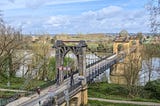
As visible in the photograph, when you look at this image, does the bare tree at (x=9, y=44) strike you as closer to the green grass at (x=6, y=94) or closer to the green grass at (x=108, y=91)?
the green grass at (x=6, y=94)

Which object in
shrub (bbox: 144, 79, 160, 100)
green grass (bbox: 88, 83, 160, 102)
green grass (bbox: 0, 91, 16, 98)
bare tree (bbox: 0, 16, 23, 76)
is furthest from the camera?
bare tree (bbox: 0, 16, 23, 76)

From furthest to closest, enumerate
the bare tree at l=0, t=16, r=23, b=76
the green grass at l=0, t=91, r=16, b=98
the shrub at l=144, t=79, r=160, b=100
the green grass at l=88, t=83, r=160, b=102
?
1. the bare tree at l=0, t=16, r=23, b=76
2. the green grass at l=88, t=83, r=160, b=102
3. the green grass at l=0, t=91, r=16, b=98
4. the shrub at l=144, t=79, r=160, b=100

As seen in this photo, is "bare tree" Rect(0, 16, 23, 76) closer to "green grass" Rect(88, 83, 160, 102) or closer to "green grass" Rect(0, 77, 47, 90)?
"green grass" Rect(0, 77, 47, 90)

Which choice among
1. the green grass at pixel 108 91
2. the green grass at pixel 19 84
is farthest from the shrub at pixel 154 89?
the green grass at pixel 19 84

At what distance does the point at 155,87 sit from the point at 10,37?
65.4 ft

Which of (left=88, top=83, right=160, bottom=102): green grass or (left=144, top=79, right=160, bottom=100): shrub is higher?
(left=144, top=79, right=160, bottom=100): shrub

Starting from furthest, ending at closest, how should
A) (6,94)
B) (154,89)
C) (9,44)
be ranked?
(9,44), (154,89), (6,94)

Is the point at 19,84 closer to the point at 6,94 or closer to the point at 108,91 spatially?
the point at 6,94

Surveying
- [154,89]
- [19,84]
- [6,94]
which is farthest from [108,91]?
[6,94]

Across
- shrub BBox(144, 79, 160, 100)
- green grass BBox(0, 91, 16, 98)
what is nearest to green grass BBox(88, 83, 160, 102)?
shrub BBox(144, 79, 160, 100)

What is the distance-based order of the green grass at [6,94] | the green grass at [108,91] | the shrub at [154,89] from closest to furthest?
the shrub at [154,89], the green grass at [6,94], the green grass at [108,91]

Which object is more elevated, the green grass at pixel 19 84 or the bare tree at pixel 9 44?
the bare tree at pixel 9 44

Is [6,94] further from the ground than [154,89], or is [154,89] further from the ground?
[154,89]

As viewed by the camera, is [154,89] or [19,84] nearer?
[154,89]
